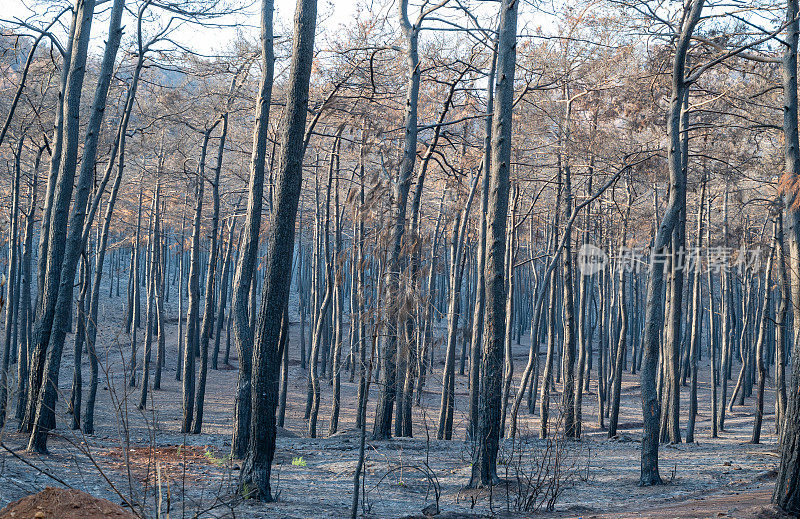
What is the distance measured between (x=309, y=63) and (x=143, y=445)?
7287 mm

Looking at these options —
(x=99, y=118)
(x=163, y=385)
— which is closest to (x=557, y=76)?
(x=99, y=118)

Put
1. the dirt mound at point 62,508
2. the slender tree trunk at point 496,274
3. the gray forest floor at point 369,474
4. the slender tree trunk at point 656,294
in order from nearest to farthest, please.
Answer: the dirt mound at point 62,508
the gray forest floor at point 369,474
the slender tree trunk at point 496,274
the slender tree trunk at point 656,294

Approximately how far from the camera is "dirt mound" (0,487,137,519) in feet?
11.5

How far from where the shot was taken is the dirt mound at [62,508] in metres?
3.49

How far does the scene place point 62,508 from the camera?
11.6 ft

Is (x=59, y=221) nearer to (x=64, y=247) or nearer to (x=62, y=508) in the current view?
(x=64, y=247)

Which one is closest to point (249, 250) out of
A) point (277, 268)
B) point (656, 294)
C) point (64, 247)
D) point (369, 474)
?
point (64, 247)

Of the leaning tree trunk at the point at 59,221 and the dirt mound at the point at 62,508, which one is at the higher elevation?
the leaning tree trunk at the point at 59,221

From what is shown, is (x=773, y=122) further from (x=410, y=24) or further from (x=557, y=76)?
(x=410, y=24)

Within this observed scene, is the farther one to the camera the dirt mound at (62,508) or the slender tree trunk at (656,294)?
the slender tree trunk at (656,294)

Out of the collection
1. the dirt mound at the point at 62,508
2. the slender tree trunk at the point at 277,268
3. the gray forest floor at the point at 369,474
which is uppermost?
the slender tree trunk at the point at 277,268

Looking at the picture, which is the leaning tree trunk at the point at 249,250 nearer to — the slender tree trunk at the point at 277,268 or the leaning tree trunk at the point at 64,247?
the slender tree trunk at the point at 277,268

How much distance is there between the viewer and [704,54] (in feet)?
32.6

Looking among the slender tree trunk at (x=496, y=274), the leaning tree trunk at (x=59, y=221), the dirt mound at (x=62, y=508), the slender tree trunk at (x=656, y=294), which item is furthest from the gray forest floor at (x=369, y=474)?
the leaning tree trunk at (x=59, y=221)
